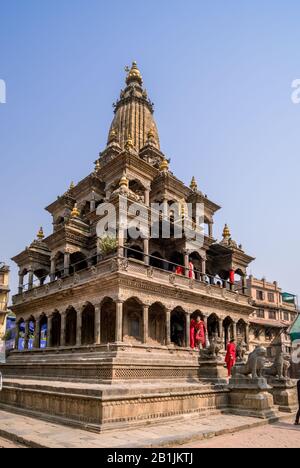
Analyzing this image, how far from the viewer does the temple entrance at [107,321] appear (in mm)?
23781

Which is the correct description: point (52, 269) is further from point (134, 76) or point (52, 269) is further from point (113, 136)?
point (134, 76)

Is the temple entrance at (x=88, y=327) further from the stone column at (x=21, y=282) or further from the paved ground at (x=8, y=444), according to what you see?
the paved ground at (x=8, y=444)

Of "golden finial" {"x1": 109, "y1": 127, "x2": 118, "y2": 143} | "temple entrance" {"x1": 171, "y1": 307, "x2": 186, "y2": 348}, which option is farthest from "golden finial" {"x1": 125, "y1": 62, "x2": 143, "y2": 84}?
"temple entrance" {"x1": 171, "y1": 307, "x2": 186, "y2": 348}

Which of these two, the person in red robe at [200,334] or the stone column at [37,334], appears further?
the stone column at [37,334]

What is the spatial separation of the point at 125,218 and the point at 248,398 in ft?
43.8

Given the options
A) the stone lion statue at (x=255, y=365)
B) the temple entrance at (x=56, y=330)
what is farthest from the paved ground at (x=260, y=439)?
the temple entrance at (x=56, y=330)

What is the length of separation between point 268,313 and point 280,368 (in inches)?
1652

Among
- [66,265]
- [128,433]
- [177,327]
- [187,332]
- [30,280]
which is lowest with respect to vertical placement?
[128,433]

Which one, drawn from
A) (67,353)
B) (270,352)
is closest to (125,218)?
(67,353)

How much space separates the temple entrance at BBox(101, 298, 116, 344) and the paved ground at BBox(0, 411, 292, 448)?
11.5 metres

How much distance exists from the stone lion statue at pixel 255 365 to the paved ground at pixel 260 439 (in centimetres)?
251

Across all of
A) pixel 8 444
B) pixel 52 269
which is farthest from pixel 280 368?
pixel 52 269

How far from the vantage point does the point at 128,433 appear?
9.72 meters

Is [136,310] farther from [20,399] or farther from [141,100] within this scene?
[141,100]
